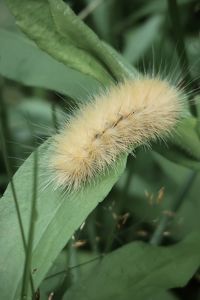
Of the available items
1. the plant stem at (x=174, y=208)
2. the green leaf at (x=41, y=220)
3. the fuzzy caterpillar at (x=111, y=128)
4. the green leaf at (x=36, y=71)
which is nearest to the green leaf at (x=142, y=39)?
the green leaf at (x=36, y=71)

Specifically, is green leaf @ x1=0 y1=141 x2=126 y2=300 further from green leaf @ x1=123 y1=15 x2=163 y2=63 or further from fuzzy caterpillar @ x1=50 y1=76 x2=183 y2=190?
green leaf @ x1=123 y1=15 x2=163 y2=63

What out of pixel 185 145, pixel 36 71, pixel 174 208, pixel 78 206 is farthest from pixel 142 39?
pixel 78 206

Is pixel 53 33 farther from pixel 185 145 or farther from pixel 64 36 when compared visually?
pixel 185 145

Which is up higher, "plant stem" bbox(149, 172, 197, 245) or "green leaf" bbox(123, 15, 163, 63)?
"green leaf" bbox(123, 15, 163, 63)

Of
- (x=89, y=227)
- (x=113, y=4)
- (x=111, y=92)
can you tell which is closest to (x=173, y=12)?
(x=111, y=92)

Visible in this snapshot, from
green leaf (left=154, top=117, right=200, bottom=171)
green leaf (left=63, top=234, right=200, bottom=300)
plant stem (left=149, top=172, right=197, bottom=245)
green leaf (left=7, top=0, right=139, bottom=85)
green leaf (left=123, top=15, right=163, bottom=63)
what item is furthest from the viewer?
green leaf (left=123, top=15, right=163, bottom=63)

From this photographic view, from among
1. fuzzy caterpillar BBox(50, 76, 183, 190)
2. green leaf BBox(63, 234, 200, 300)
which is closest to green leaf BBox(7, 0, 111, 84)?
fuzzy caterpillar BBox(50, 76, 183, 190)

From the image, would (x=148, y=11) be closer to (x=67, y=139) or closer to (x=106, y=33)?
(x=106, y=33)
